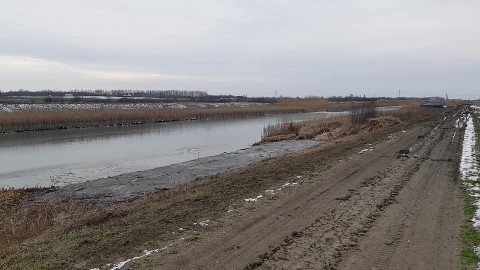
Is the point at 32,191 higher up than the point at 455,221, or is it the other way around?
the point at 455,221

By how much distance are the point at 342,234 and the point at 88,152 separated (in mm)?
18629

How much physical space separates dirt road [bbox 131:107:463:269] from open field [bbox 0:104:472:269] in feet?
0.05

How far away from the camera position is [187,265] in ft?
14.3

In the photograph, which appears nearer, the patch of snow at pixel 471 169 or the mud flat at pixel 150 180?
the patch of snow at pixel 471 169

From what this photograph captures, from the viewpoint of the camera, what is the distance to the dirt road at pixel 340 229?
448cm

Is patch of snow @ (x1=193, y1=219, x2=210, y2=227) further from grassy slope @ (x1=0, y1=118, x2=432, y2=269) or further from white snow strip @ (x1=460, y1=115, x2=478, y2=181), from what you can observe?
white snow strip @ (x1=460, y1=115, x2=478, y2=181)

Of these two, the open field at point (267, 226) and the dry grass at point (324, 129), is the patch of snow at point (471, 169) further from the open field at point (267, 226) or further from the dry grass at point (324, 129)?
the dry grass at point (324, 129)

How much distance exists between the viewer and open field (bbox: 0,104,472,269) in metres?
4.55

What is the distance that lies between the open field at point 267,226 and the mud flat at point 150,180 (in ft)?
3.93

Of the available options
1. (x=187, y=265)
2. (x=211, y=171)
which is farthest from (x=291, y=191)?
(x=211, y=171)

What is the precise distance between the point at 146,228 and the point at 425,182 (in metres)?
6.58

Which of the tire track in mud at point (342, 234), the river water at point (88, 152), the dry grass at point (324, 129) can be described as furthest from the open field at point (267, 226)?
the dry grass at point (324, 129)

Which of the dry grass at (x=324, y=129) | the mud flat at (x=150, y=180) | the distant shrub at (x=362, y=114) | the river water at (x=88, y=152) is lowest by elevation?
the river water at (x=88, y=152)

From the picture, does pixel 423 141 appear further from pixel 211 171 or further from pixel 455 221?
pixel 455 221
